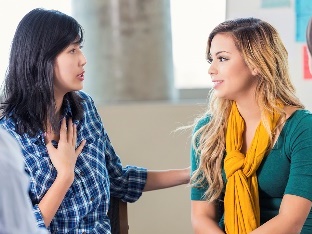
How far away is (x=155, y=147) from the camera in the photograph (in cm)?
353

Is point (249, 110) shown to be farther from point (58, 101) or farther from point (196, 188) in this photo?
point (58, 101)

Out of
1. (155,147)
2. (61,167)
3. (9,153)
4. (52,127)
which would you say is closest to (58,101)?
(52,127)

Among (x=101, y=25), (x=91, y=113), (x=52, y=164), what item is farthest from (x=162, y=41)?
(x=52, y=164)

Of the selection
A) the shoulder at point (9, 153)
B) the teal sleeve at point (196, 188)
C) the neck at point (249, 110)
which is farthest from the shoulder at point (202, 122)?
the shoulder at point (9, 153)

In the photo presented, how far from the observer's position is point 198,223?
245 cm

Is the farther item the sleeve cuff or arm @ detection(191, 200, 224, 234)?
arm @ detection(191, 200, 224, 234)

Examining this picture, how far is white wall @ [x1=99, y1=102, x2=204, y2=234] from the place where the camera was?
3486mm

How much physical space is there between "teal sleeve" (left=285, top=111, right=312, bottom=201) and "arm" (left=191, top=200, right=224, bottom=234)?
0.29 metres

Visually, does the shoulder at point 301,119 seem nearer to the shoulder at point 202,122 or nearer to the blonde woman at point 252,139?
the blonde woman at point 252,139

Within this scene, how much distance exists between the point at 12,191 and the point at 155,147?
8.30 ft

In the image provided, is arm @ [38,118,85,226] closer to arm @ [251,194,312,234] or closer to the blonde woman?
the blonde woman

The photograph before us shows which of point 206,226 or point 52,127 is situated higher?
point 52,127

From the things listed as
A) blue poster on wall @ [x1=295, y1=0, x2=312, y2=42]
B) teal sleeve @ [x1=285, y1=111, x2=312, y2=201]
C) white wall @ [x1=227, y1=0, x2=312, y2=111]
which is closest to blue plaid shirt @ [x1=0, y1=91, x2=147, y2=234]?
teal sleeve @ [x1=285, y1=111, x2=312, y2=201]

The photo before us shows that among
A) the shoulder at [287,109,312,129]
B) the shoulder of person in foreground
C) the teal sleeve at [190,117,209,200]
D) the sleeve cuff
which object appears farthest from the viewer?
the teal sleeve at [190,117,209,200]
